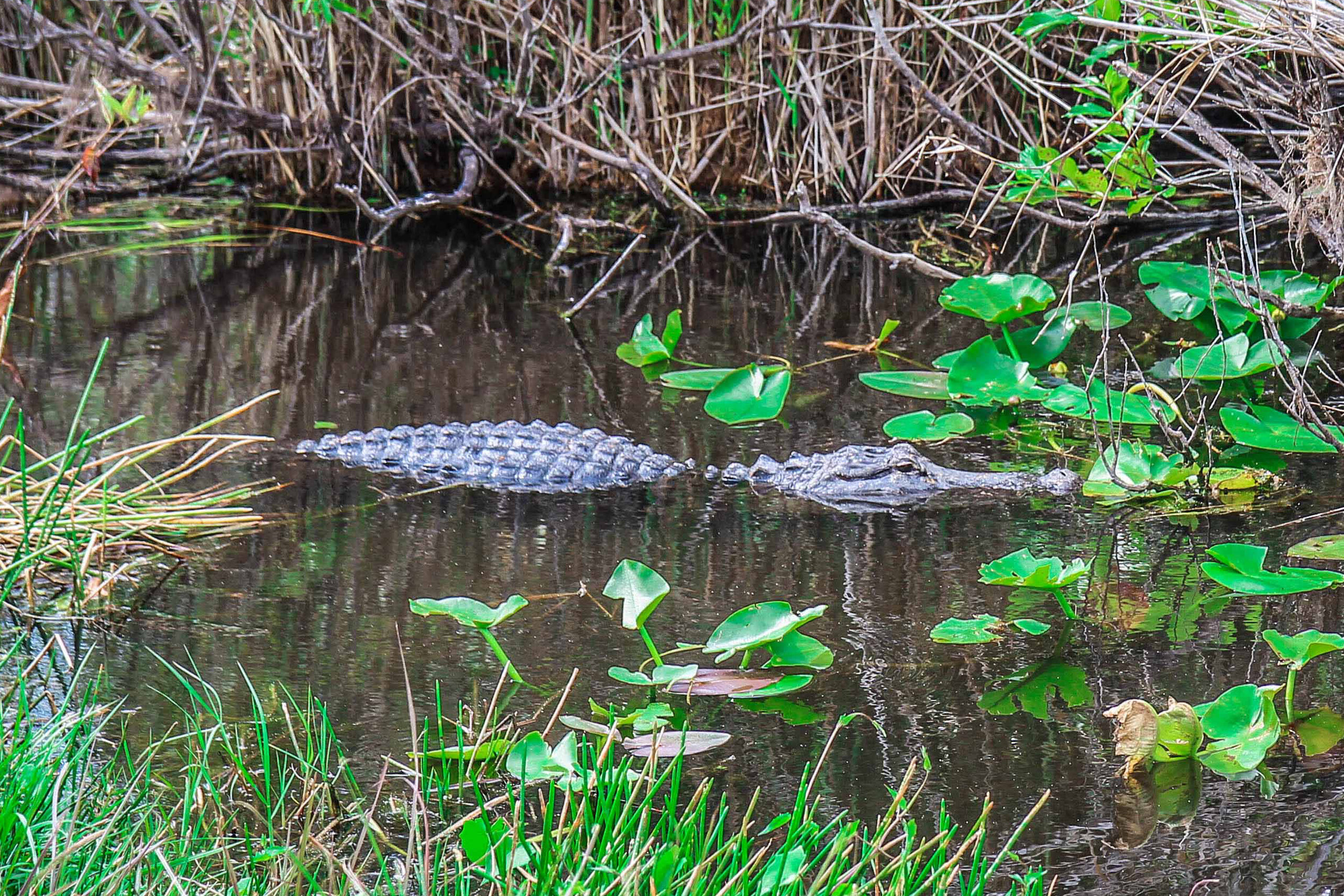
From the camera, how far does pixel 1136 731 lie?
187 cm

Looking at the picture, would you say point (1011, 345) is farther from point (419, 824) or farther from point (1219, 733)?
point (419, 824)

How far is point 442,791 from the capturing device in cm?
167

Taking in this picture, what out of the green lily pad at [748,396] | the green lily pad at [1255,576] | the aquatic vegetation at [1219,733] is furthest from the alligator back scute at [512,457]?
the aquatic vegetation at [1219,733]

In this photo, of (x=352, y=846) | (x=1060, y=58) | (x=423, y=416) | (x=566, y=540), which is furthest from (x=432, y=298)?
(x=352, y=846)

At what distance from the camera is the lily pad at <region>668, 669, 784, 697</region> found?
6.92 feet

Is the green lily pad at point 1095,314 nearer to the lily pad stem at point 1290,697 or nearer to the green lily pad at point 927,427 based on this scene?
the green lily pad at point 927,427

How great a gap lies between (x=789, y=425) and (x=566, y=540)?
864 millimetres

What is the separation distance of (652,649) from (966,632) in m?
0.51

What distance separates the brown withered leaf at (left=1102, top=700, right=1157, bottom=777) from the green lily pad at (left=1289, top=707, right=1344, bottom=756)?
0.78 feet

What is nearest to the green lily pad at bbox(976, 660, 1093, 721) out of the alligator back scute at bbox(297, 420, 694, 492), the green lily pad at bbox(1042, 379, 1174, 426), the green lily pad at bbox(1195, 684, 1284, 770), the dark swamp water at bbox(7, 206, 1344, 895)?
the dark swamp water at bbox(7, 206, 1344, 895)

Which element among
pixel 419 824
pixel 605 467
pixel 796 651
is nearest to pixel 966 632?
pixel 796 651

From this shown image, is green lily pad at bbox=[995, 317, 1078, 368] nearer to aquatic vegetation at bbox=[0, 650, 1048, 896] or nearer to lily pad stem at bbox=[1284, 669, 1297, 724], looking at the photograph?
Answer: lily pad stem at bbox=[1284, 669, 1297, 724]

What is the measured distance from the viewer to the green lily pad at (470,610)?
2.06 meters

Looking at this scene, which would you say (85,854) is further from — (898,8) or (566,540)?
(898,8)
